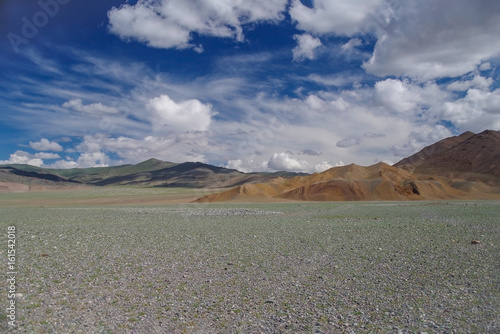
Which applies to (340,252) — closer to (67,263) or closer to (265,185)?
(67,263)

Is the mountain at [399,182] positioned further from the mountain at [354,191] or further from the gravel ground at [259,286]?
the gravel ground at [259,286]

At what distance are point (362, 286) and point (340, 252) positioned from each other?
487 cm

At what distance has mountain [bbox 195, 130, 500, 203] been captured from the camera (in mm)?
76750

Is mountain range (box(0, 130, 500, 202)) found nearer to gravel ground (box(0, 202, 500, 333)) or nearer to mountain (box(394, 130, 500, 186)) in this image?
mountain (box(394, 130, 500, 186))

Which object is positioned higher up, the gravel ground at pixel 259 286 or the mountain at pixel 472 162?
the mountain at pixel 472 162

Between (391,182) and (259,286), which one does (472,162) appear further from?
(259,286)

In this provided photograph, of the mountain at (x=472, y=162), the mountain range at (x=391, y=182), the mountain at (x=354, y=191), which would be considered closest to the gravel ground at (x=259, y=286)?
the mountain at (x=354, y=191)

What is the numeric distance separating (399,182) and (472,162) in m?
63.8

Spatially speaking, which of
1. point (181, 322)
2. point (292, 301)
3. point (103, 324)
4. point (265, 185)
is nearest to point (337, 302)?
point (292, 301)

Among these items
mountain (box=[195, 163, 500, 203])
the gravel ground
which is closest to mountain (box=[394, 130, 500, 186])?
mountain (box=[195, 163, 500, 203])

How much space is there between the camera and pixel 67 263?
12.5 m

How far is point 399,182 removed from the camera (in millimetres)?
86812

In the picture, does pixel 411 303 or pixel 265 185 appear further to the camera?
pixel 265 185

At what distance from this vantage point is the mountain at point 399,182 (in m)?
76.8
